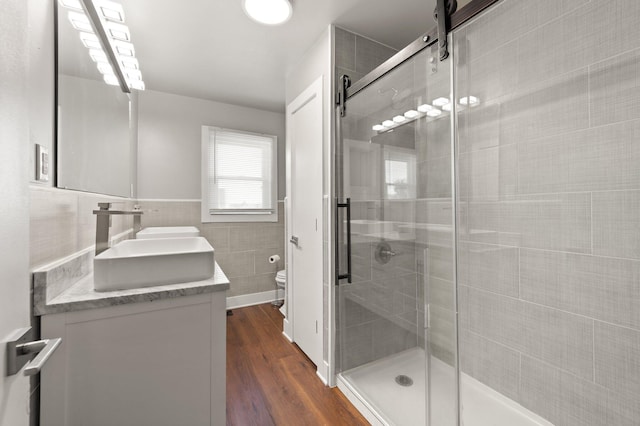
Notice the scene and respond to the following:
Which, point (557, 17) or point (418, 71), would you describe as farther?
point (418, 71)

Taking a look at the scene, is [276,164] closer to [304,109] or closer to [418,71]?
[304,109]

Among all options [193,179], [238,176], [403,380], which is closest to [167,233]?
[193,179]

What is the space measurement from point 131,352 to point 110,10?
1690 mm

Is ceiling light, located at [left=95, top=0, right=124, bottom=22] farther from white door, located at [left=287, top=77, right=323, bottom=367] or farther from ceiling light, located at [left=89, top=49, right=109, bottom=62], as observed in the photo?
white door, located at [left=287, top=77, right=323, bottom=367]

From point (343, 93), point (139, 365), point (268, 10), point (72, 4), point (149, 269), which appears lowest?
point (139, 365)

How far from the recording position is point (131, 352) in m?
1.02

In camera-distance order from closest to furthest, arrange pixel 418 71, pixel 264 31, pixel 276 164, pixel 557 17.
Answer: pixel 557 17 < pixel 418 71 < pixel 264 31 < pixel 276 164

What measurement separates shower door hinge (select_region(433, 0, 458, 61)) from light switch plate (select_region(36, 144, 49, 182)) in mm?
1654

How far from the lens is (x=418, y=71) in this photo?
4.46 ft

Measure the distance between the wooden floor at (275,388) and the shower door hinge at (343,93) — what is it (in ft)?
6.27

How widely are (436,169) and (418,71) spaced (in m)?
0.52

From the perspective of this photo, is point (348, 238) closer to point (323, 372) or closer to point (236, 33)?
point (323, 372)

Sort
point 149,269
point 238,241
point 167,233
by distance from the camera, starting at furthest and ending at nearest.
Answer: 1. point 238,241
2. point 167,233
3. point 149,269

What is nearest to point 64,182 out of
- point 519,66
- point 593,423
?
point 519,66
